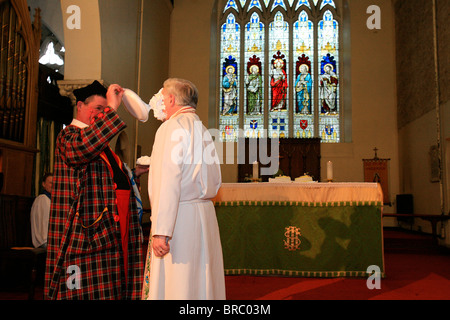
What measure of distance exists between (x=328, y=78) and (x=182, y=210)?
11.4m

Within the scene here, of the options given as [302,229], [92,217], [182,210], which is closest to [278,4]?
[302,229]

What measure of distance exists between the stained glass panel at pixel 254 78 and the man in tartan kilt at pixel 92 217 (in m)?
10.3

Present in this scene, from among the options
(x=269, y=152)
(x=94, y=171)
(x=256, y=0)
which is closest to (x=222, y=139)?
(x=269, y=152)

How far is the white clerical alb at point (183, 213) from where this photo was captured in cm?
180

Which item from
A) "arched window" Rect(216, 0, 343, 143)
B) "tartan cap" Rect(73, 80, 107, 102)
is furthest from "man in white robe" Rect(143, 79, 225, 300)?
"arched window" Rect(216, 0, 343, 143)

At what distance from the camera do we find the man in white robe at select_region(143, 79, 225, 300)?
1793 mm

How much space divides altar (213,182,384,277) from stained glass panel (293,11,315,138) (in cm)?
788

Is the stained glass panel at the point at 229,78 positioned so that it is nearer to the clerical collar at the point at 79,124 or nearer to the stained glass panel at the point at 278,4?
the stained glass panel at the point at 278,4

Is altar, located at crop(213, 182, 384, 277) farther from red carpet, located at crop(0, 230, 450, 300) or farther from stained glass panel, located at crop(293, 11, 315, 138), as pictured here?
stained glass panel, located at crop(293, 11, 315, 138)

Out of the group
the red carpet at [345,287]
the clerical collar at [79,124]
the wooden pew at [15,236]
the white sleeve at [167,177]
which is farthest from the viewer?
the wooden pew at [15,236]

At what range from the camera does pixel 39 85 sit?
746cm

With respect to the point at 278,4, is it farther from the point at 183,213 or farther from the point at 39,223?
the point at 183,213

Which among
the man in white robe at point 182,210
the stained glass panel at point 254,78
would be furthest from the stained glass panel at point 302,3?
the man in white robe at point 182,210
